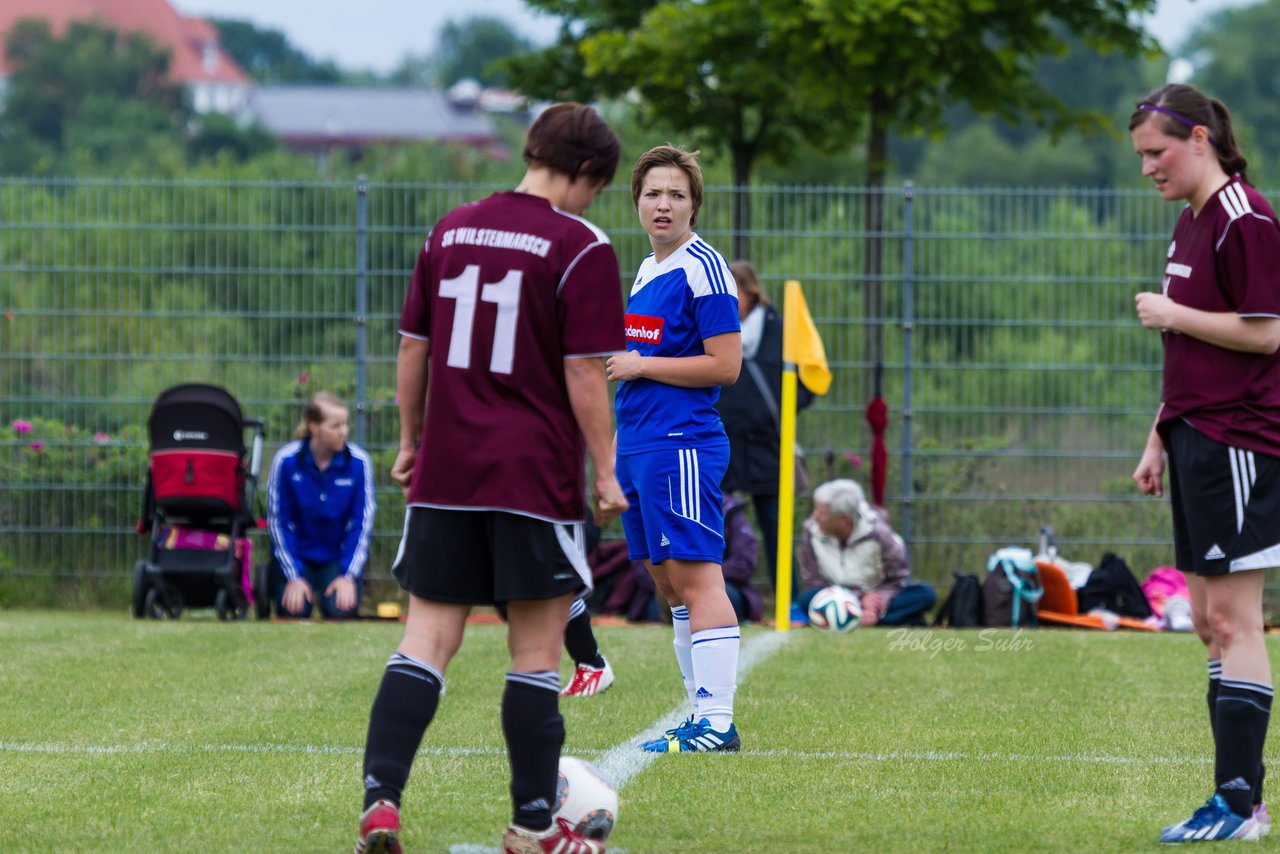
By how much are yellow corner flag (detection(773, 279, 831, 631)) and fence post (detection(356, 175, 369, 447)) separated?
3.02 m

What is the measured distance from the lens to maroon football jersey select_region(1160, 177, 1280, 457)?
436 centimetres

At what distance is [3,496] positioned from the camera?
12.4 meters

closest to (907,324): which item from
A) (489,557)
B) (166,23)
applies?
(489,557)

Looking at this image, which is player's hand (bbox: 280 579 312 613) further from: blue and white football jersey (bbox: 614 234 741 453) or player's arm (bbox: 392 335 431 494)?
player's arm (bbox: 392 335 431 494)

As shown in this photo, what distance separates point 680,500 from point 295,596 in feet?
17.7

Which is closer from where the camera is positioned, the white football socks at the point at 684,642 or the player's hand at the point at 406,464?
the player's hand at the point at 406,464

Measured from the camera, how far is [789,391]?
10.9 m

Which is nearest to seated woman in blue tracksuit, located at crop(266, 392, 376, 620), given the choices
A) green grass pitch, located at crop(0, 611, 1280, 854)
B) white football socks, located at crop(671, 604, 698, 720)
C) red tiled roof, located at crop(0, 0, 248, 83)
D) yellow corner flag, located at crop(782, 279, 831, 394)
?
green grass pitch, located at crop(0, 611, 1280, 854)

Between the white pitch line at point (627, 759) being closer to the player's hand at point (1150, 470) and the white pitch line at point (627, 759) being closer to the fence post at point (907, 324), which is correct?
the player's hand at point (1150, 470)

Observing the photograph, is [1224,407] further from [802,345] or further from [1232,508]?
[802,345]

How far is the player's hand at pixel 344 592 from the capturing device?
34.9 ft

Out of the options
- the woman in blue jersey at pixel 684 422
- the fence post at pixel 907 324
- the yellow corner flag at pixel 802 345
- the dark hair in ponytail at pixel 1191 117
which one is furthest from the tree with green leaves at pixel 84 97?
the dark hair in ponytail at pixel 1191 117

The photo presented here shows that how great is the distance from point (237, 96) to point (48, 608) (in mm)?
145314

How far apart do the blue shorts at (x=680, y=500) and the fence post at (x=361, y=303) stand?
6.72 metres
